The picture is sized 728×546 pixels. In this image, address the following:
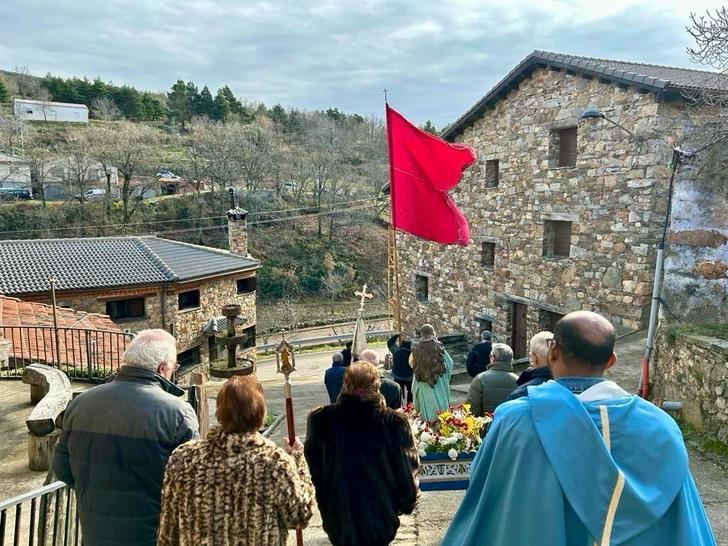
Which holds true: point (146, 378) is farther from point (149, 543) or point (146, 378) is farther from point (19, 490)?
point (19, 490)

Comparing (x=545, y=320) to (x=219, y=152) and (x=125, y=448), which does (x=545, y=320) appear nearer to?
(x=125, y=448)

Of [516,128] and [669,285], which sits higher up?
[516,128]

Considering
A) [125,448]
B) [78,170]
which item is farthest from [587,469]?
[78,170]

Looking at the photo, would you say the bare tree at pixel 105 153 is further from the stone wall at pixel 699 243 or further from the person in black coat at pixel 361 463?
the person in black coat at pixel 361 463

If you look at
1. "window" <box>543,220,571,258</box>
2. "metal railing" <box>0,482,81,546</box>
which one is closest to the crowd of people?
"metal railing" <box>0,482,81,546</box>

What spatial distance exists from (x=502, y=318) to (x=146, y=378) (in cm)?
1170

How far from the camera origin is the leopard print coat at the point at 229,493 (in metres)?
2.16

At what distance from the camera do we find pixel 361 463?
2723mm

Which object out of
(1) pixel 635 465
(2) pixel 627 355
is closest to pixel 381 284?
(2) pixel 627 355

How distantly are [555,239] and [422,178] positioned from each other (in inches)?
200

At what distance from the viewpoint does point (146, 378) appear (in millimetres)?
2551

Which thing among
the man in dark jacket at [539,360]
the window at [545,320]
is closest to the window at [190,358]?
the window at [545,320]

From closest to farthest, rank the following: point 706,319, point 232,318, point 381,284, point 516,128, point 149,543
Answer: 1. point 149,543
2. point 706,319
3. point 232,318
4. point 516,128
5. point 381,284

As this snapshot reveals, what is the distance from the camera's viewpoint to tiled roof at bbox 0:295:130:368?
9430 millimetres
